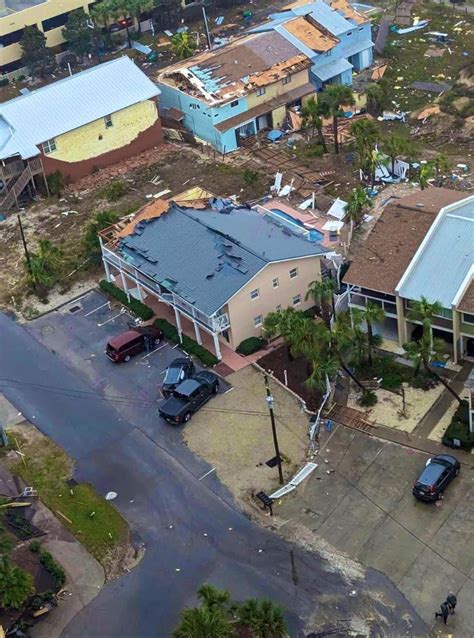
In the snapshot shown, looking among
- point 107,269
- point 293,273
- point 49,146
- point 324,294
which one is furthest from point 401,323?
point 49,146

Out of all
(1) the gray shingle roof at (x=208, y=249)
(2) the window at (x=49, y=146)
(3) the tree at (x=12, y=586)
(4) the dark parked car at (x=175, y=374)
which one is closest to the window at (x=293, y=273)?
(1) the gray shingle roof at (x=208, y=249)

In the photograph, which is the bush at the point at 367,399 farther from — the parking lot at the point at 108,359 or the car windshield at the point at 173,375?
the car windshield at the point at 173,375

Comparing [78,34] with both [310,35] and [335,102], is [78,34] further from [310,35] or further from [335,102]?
[335,102]

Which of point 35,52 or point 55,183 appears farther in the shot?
point 35,52

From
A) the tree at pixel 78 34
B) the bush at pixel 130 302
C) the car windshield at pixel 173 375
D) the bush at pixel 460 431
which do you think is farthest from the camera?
the tree at pixel 78 34

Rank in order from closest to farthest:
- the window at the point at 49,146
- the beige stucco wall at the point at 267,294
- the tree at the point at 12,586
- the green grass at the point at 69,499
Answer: the tree at the point at 12,586 < the green grass at the point at 69,499 < the beige stucco wall at the point at 267,294 < the window at the point at 49,146
